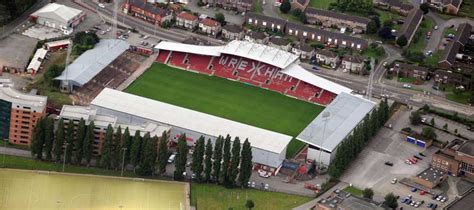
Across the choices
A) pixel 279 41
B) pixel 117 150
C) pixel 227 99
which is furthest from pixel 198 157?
pixel 279 41

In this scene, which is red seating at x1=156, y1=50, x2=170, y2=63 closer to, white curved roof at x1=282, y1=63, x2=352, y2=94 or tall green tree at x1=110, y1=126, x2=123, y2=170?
white curved roof at x1=282, y1=63, x2=352, y2=94

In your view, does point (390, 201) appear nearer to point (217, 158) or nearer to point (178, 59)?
point (217, 158)

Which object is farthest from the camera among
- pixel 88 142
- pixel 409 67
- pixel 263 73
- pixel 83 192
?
pixel 409 67

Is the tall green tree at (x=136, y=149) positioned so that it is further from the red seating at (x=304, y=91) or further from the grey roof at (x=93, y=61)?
the red seating at (x=304, y=91)

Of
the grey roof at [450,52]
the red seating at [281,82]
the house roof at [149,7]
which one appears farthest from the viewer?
the house roof at [149,7]

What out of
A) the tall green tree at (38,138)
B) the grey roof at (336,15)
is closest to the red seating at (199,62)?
the grey roof at (336,15)

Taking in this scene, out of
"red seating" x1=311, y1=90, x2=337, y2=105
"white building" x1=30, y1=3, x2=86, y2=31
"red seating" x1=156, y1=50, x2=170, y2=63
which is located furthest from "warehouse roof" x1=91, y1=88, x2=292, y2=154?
"white building" x1=30, y1=3, x2=86, y2=31

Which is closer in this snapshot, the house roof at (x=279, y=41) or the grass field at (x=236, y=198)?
the grass field at (x=236, y=198)
